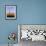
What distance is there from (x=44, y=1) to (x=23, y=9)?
0.86 m

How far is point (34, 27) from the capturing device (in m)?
4.80

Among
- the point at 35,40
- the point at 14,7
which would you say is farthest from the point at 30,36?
the point at 14,7

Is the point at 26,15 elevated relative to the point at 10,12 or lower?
lower

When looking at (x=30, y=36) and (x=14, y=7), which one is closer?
(x=30, y=36)

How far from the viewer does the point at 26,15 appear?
192 inches

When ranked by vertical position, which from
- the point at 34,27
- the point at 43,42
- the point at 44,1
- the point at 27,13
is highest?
the point at 44,1

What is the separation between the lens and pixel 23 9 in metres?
4.88

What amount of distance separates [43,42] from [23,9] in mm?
1460

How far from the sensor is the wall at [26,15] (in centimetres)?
485

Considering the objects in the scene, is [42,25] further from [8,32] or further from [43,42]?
[8,32]

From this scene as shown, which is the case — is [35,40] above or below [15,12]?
below

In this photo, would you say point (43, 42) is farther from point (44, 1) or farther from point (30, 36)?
point (44, 1)

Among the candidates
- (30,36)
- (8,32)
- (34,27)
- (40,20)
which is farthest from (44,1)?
Answer: (8,32)

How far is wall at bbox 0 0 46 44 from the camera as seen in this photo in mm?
4852
